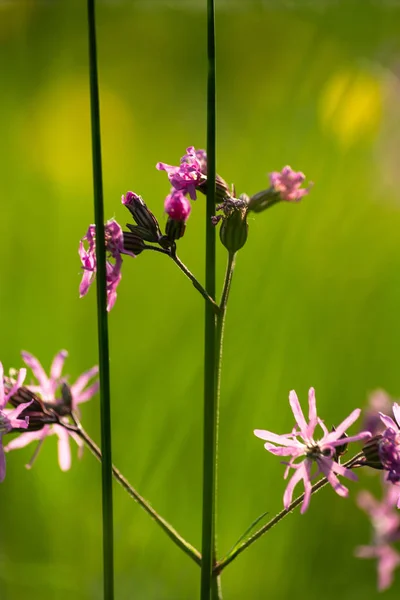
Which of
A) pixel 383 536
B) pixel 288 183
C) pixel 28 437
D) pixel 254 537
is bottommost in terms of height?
pixel 383 536

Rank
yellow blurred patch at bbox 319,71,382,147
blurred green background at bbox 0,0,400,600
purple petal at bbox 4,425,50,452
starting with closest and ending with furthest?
purple petal at bbox 4,425,50,452
blurred green background at bbox 0,0,400,600
yellow blurred patch at bbox 319,71,382,147

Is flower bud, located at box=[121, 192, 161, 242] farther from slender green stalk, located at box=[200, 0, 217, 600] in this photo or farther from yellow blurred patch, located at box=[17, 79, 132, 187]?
yellow blurred patch, located at box=[17, 79, 132, 187]

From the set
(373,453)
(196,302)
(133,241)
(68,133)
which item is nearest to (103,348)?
(133,241)

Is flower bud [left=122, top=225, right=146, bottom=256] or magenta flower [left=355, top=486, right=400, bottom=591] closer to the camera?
flower bud [left=122, top=225, right=146, bottom=256]

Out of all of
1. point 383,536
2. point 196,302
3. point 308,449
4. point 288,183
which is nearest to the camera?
point 308,449

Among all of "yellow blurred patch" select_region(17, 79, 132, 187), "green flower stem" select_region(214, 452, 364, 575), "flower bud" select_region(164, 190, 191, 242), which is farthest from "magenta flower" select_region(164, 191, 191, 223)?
"yellow blurred patch" select_region(17, 79, 132, 187)

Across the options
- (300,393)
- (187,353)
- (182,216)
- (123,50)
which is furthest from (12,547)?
(123,50)

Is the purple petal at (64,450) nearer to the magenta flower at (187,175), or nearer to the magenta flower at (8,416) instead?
the magenta flower at (8,416)

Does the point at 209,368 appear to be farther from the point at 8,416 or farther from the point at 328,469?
the point at 8,416
